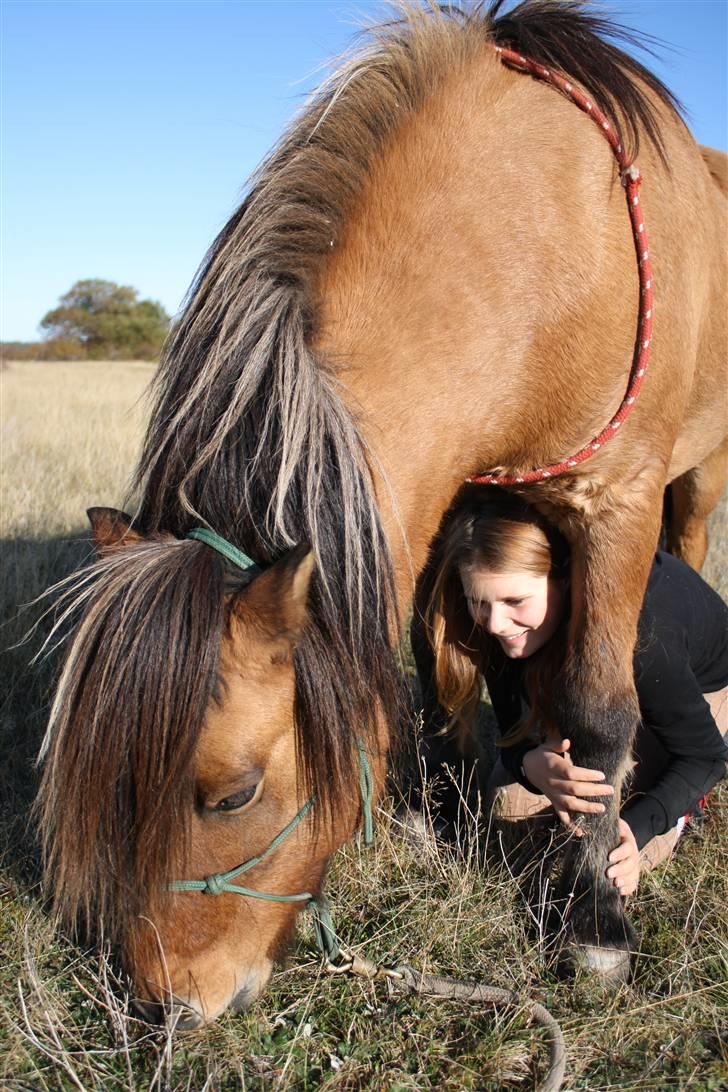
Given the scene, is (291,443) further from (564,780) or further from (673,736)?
(673,736)

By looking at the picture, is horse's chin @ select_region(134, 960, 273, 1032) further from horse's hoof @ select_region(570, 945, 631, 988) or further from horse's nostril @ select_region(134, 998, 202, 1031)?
horse's hoof @ select_region(570, 945, 631, 988)

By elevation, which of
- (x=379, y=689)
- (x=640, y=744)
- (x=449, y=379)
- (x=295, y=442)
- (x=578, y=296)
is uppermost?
(x=578, y=296)

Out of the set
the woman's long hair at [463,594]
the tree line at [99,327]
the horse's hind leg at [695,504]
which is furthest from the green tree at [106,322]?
the woman's long hair at [463,594]

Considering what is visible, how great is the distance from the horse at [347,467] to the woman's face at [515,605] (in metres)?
0.12

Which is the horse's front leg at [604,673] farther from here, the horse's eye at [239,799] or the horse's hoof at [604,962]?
the horse's eye at [239,799]

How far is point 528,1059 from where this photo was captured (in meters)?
1.87

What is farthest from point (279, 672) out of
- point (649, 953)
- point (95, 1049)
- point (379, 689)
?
point (649, 953)

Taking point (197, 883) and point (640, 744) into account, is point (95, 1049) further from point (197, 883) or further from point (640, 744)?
point (640, 744)

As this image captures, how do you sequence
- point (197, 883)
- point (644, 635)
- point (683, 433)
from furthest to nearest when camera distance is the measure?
1. point (683, 433)
2. point (644, 635)
3. point (197, 883)

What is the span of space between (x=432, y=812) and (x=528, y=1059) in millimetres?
1205

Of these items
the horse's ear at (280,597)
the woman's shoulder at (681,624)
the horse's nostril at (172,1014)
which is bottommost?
the horse's nostril at (172,1014)

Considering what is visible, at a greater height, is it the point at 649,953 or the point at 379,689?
the point at 379,689

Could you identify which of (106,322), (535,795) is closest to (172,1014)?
(535,795)

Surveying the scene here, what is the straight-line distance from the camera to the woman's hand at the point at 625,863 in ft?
7.76
